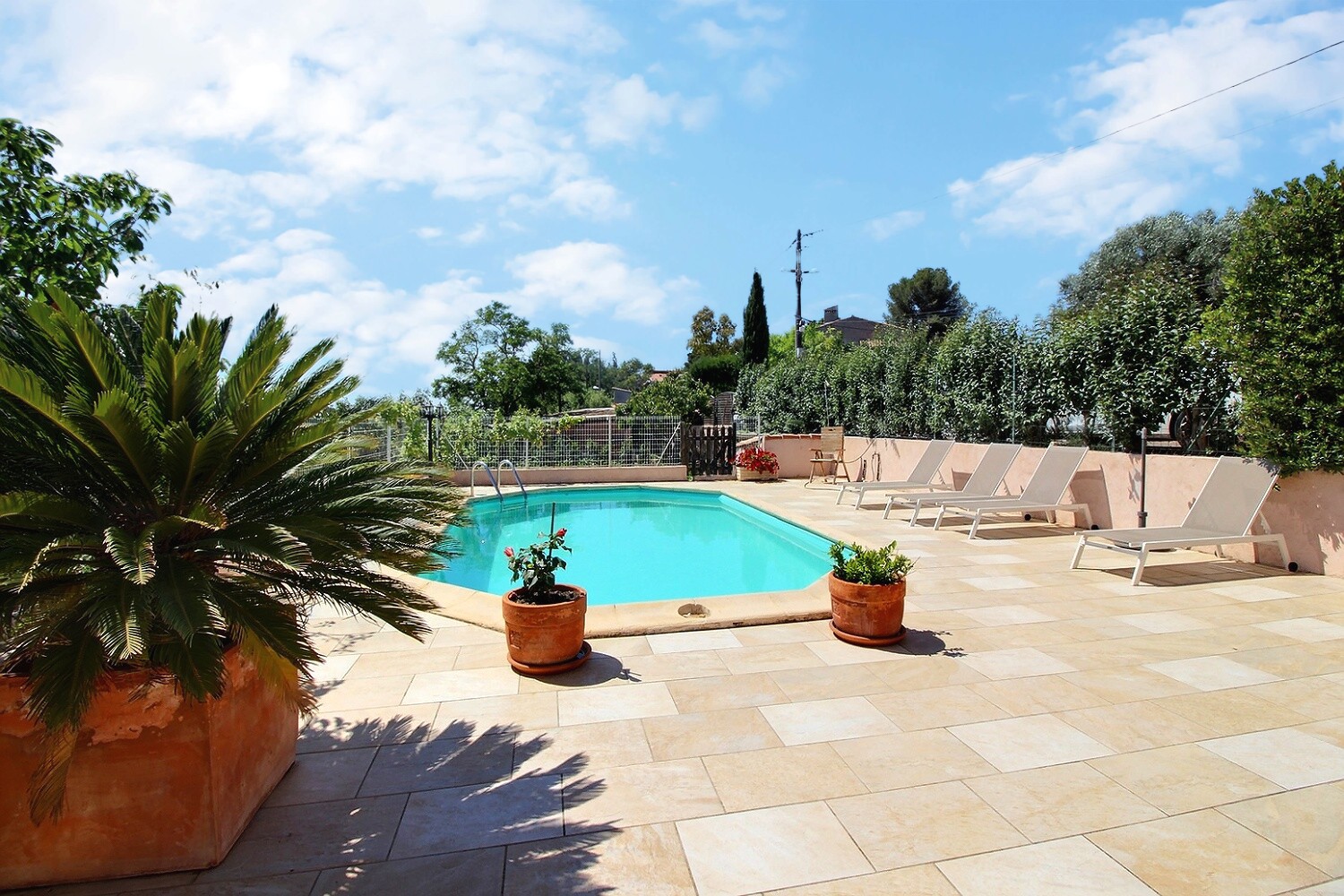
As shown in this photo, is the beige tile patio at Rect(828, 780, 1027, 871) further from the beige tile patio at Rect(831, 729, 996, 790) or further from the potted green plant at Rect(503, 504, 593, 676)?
the potted green plant at Rect(503, 504, 593, 676)

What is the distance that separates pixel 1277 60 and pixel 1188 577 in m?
7.10

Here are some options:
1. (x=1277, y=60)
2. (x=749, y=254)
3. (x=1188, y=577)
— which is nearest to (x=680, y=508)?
(x=1188, y=577)

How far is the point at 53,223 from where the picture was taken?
3.93m

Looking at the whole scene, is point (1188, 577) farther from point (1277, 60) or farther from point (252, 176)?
point (252, 176)

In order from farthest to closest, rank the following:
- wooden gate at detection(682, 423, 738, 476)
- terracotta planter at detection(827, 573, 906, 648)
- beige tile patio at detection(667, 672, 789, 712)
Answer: wooden gate at detection(682, 423, 738, 476)
terracotta planter at detection(827, 573, 906, 648)
beige tile patio at detection(667, 672, 789, 712)

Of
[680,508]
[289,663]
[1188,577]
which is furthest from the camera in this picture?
[680,508]

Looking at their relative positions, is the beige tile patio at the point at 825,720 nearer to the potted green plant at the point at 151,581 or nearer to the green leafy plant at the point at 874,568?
the green leafy plant at the point at 874,568

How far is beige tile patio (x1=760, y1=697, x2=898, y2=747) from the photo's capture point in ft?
10.8

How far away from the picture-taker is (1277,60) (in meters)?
8.52

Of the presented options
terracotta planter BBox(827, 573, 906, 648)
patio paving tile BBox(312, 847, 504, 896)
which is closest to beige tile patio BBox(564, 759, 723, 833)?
patio paving tile BBox(312, 847, 504, 896)

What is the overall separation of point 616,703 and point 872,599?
190cm

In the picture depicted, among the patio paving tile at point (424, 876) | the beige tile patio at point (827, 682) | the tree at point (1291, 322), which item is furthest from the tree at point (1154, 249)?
the patio paving tile at point (424, 876)

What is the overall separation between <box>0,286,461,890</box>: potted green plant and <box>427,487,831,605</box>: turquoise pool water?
11.9ft

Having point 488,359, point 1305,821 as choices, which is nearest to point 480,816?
point 1305,821
